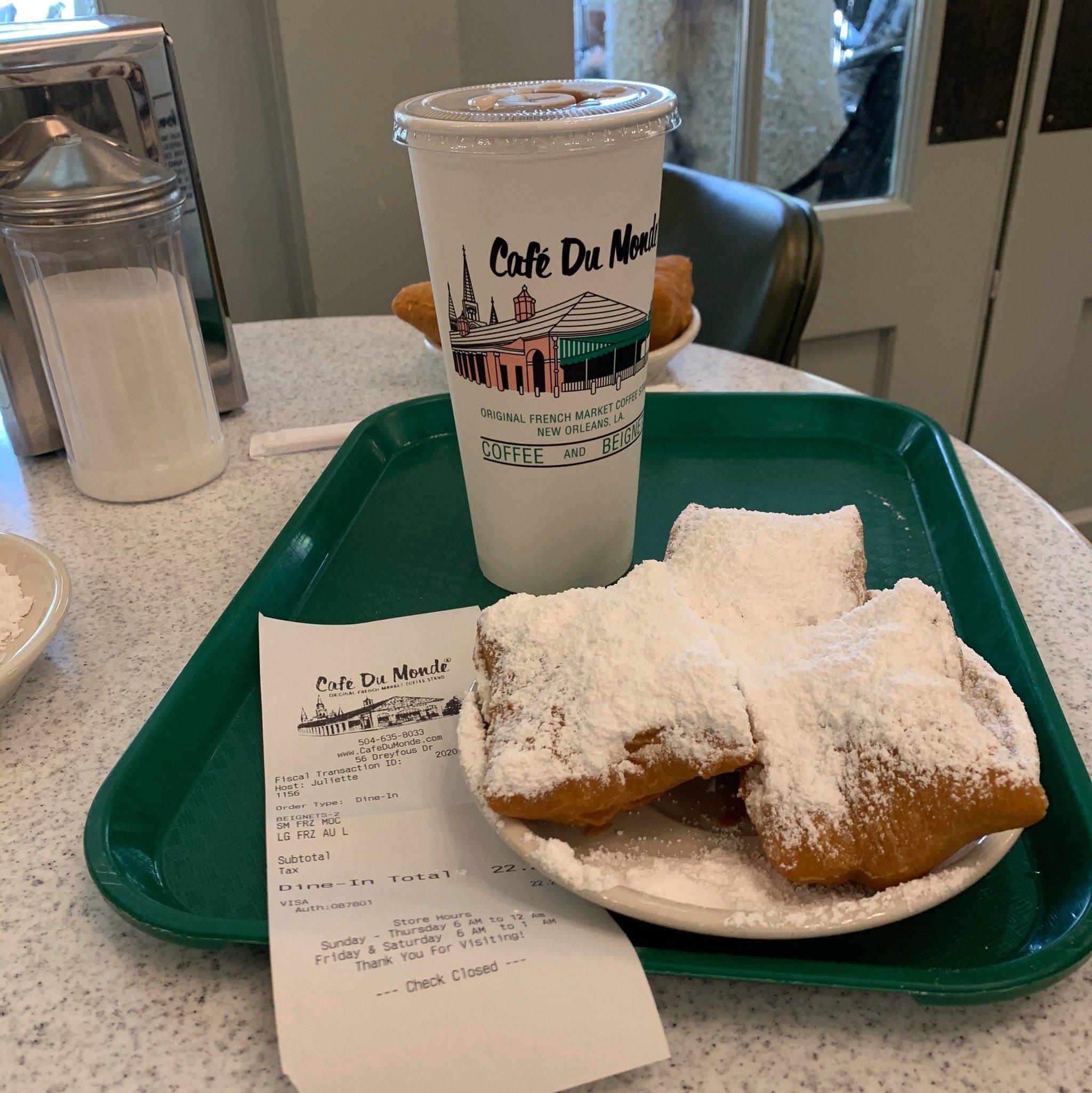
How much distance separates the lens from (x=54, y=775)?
0.54 m

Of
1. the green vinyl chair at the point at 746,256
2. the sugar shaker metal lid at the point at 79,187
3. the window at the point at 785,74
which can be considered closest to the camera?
the sugar shaker metal lid at the point at 79,187

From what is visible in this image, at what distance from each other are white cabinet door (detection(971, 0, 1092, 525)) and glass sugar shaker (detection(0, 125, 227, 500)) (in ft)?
4.90

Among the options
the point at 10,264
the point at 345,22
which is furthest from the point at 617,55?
the point at 10,264

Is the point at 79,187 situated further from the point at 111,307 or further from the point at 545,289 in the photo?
the point at 545,289

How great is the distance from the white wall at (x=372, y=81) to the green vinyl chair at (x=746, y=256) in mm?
398

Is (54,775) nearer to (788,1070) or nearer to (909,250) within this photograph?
(788,1070)

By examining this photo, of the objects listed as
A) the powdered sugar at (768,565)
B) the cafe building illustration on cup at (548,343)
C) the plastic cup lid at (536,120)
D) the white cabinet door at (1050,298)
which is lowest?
the white cabinet door at (1050,298)

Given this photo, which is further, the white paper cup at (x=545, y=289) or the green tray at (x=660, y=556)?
the white paper cup at (x=545, y=289)

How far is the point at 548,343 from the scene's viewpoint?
562 millimetres

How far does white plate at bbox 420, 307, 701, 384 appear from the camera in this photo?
36.8 inches

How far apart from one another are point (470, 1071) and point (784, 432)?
25.5 inches

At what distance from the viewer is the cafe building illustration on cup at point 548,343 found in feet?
1.82

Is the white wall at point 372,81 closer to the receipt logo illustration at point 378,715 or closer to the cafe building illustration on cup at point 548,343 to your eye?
the cafe building illustration on cup at point 548,343

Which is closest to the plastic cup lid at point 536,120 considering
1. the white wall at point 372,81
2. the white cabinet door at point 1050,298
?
the white wall at point 372,81
